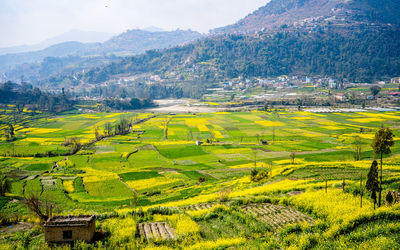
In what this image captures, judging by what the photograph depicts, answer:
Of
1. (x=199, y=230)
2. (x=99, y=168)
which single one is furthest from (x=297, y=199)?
(x=99, y=168)

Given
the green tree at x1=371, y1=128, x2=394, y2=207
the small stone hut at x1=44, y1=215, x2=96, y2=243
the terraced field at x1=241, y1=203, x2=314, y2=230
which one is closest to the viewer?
the small stone hut at x1=44, y1=215, x2=96, y2=243

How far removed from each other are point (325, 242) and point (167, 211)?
39.1ft

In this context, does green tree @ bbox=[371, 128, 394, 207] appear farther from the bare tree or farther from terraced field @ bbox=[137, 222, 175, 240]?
the bare tree

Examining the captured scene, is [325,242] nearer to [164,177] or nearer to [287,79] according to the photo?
[164,177]

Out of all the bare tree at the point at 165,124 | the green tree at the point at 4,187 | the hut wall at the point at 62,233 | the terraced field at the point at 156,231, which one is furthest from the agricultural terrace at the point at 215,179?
the hut wall at the point at 62,233

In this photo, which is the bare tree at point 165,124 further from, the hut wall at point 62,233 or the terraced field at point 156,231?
the hut wall at point 62,233

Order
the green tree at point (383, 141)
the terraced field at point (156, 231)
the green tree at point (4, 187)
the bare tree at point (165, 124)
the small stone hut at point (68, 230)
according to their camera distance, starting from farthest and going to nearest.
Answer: the bare tree at point (165, 124), the green tree at point (4, 187), the green tree at point (383, 141), the terraced field at point (156, 231), the small stone hut at point (68, 230)

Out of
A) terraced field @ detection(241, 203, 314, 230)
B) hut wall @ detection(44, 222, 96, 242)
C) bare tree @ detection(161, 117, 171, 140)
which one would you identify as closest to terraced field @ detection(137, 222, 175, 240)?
hut wall @ detection(44, 222, 96, 242)

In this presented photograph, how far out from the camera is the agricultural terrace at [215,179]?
16859mm

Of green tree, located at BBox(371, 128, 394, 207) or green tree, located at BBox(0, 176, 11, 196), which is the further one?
green tree, located at BBox(0, 176, 11, 196)

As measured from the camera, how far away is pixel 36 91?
135 metres

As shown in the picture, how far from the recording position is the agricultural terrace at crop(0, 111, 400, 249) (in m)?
16.9

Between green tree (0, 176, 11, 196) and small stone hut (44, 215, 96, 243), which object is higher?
small stone hut (44, 215, 96, 243)

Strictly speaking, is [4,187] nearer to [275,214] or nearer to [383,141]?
[275,214]
